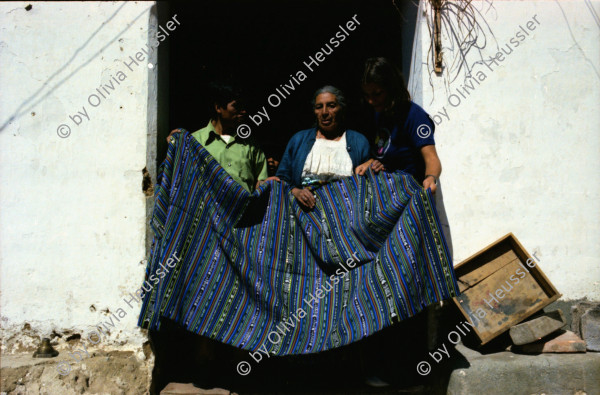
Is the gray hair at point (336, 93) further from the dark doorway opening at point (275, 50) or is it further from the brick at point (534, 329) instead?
the brick at point (534, 329)

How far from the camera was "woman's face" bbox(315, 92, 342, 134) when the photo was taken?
3658 millimetres

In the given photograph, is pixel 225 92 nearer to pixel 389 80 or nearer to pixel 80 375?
pixel 389 80

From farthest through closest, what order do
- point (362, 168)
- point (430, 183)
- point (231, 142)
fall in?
point (231, 142) → point (362, 168) → point (430, 183)

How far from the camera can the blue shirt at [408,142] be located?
137 inches

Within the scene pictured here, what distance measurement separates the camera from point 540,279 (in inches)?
142

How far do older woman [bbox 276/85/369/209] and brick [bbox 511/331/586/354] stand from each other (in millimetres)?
1584

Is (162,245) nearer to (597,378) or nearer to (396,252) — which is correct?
(396,252)

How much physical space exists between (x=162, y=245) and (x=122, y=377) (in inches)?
35.5

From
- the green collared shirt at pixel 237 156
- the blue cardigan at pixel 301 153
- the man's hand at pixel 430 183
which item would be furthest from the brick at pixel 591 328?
the green collared shirt at pixel 237 156

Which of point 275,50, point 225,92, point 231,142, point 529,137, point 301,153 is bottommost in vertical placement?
point 529,137

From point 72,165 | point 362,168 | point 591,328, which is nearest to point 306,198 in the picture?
point 362,168

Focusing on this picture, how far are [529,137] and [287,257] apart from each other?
1893mm

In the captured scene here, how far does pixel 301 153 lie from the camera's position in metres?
3.66

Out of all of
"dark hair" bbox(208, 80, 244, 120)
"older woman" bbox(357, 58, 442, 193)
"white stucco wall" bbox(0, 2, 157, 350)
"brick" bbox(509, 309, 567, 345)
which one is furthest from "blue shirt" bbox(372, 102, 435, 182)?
"white stucco wall" bbox(0, 2, 157, 350)
